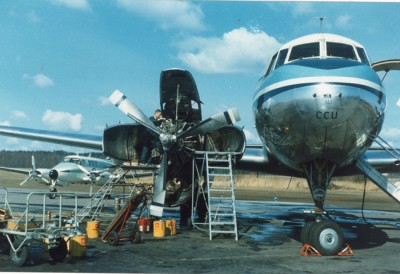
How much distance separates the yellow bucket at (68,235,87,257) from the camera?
26.8 ft

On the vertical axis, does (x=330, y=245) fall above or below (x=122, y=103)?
below

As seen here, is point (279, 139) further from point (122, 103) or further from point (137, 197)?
point (122, 103)

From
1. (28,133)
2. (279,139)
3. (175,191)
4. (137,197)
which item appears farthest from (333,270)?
(28,133)

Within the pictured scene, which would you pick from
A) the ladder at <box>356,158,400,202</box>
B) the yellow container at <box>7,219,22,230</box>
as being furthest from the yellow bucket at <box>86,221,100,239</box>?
the ladder at <box>356,158,400,202</box>

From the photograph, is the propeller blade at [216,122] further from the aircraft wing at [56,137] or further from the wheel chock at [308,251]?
the aircraft wing at [56,137]

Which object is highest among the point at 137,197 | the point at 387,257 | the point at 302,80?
the point at 302,80

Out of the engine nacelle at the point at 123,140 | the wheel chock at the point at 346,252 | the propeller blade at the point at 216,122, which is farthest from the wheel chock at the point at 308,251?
the engine nacelle at the point at 123,140

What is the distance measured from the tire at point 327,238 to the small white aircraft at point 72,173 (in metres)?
20.4

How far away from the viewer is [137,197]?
10.8 m

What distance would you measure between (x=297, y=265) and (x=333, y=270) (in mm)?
678

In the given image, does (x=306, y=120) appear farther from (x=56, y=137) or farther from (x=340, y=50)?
(x=56, y=137)

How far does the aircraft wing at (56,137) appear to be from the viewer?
50.8 ft

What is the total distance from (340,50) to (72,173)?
2233 cm

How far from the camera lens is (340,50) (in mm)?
9156
